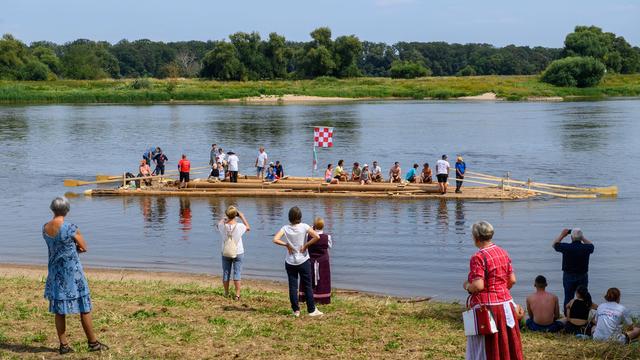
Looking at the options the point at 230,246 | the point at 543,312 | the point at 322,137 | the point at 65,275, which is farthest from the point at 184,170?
the point at 65,275

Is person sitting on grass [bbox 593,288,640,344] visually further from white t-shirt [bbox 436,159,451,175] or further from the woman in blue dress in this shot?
white t-shirt [bbox 436,159,451,175]

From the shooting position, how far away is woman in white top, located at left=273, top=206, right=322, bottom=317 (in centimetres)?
1205

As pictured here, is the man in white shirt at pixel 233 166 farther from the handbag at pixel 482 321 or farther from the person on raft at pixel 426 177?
the handbag at pixel 482 321

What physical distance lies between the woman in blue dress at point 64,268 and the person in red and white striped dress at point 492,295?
452cm

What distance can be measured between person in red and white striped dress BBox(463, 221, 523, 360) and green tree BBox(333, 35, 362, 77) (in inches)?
5809

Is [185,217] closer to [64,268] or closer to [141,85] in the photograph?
[64,268]

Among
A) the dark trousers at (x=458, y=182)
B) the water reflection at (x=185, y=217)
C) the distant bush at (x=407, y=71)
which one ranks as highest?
the distant bush at (x=407, y=71)

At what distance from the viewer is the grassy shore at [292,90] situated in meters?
120

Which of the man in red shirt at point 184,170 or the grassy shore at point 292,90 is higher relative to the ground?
the grassy shore at point 292,90

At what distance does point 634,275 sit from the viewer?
64.8 feet

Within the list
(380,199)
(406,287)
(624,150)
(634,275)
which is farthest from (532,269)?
(624,150)

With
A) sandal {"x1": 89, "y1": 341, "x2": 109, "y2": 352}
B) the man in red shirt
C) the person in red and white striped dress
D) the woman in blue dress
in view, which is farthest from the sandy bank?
the person in red and white striped dress

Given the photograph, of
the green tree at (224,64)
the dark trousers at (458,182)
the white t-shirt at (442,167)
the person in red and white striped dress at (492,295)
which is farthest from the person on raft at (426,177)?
the green tree at (224,64)

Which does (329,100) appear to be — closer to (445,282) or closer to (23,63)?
(23,63)
